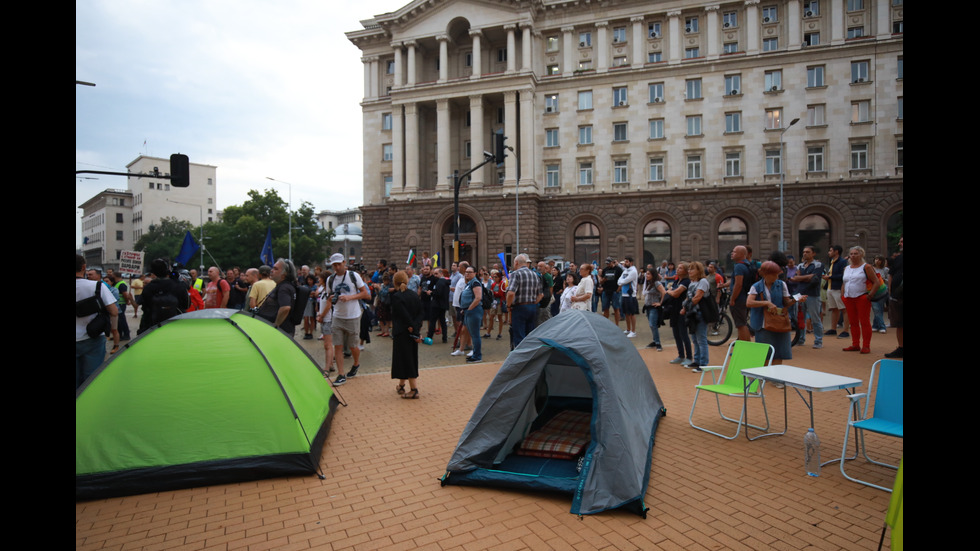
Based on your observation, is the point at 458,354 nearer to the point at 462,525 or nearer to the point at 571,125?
the point at 462,525

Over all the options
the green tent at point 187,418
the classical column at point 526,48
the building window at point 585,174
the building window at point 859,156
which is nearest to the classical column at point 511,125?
the classical column at point 526,48

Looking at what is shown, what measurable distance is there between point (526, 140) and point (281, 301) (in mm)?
29846

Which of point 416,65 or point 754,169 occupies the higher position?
point 416,65

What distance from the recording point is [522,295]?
10.2 m

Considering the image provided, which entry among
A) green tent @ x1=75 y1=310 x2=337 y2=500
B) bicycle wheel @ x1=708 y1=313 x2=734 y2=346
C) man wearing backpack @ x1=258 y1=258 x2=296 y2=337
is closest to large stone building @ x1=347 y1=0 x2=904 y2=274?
bicycle wheel @ x1=708 y1=313 x2=734 y2=346

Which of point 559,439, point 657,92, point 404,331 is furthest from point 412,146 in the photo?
point 559,439

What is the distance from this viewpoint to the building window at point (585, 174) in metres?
36.3

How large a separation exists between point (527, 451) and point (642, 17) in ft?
121

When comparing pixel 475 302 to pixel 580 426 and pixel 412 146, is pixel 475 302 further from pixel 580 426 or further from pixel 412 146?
pixel 412 146

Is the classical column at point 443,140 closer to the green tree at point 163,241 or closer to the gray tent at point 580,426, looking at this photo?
the gray tent at point 580,426

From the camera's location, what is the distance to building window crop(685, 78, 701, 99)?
34.3m

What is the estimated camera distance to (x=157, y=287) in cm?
835

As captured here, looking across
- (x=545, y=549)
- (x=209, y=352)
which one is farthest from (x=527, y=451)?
(x=209, y=352)
